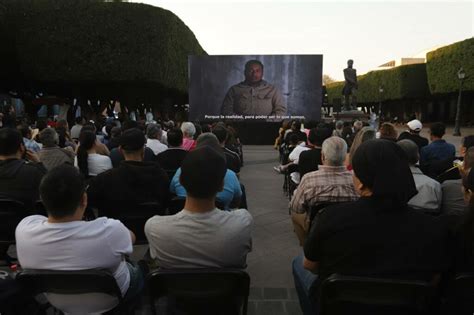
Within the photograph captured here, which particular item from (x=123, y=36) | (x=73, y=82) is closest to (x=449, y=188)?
(x=123, y=36)

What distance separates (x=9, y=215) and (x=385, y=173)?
10.7 ft

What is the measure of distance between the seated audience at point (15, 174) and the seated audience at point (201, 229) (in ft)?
6.46

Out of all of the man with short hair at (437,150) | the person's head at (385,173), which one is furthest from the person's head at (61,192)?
the man with short hair at (437,150)

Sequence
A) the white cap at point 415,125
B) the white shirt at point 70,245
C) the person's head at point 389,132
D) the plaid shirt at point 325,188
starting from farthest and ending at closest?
the white cap at point 415,125 < the person's head at point 389,132 < the plaid shirt at point 325,188 < the white shirt at point 70,245

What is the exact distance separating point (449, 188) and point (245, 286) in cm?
264

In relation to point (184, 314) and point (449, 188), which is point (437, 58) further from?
point (184, 314)

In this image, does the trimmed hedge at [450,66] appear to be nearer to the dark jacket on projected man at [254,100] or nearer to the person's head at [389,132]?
the dark jacket on projected man at [254,100]

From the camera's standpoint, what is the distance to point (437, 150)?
235 inches

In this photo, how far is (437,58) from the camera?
114ft

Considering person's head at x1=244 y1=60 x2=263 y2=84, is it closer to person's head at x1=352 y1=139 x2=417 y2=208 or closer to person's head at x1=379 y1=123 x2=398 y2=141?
person's head at x1=379 y1=123 x2=398 y2=141

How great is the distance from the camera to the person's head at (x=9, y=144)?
3709 millimetres

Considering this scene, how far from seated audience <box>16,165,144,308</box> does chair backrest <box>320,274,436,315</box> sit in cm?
119

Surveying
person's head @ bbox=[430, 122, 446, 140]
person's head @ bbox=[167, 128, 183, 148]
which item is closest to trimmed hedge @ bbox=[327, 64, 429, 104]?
person's head @ bbox=[430, 122, 446, 140]

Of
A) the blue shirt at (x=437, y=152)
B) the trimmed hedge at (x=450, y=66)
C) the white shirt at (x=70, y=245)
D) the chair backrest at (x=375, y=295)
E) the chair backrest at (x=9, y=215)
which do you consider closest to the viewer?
the chair backrest at (x=375, y=295)
